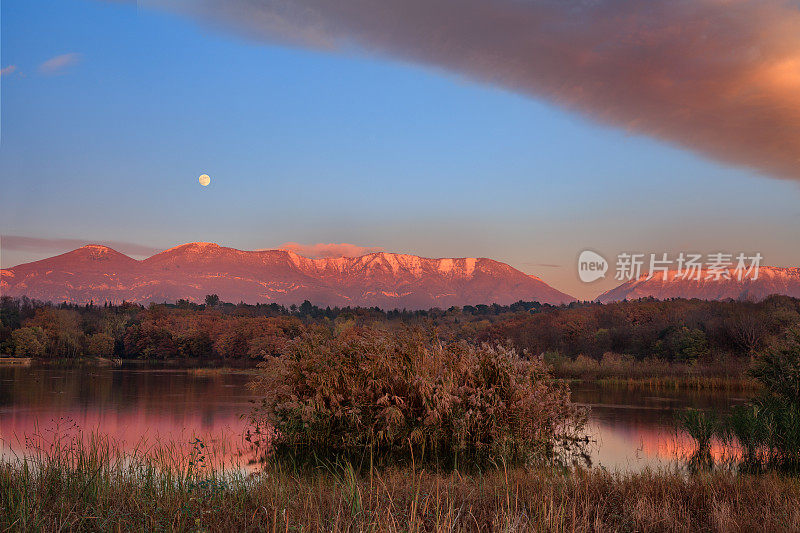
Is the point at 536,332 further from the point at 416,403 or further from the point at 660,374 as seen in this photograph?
the point at 416,403

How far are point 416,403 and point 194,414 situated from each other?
492 inches

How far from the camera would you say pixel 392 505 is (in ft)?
23.2

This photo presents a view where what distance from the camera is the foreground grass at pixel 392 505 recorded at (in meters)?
6.26

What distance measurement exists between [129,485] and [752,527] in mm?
7270

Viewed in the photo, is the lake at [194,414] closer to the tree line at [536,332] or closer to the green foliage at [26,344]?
the tree line at [536,332]

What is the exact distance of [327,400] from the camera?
44.5 ft

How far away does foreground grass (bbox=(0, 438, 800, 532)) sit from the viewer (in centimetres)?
626

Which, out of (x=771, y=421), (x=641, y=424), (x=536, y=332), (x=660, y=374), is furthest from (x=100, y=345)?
(x=771, y=421)

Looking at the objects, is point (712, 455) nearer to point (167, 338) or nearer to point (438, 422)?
point (438, 422)

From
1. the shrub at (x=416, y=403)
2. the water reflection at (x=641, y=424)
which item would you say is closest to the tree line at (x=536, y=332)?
the water reflection at (x=641, y=424)

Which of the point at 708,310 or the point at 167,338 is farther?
the point at 167,338

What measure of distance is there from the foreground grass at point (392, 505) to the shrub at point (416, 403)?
3.61 metres

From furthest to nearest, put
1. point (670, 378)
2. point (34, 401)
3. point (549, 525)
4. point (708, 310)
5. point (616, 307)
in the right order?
point (616, 307), point (708, 310), point (670, 378), point (34, 401), point (549, 525)

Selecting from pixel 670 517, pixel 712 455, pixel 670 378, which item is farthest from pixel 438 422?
pixel 670 378
